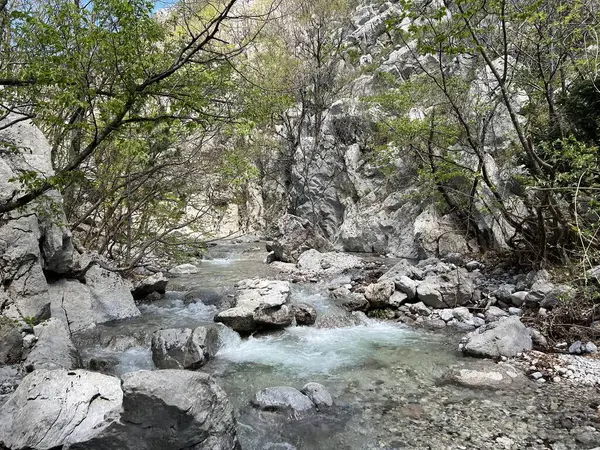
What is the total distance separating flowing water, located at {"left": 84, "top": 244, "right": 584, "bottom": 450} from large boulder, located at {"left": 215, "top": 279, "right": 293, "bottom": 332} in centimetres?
26

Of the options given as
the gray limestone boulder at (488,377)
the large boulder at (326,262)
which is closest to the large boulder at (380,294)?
the gray limestone boulder at (488,377)

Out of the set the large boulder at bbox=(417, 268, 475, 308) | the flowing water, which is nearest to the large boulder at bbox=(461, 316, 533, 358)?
the flowing water

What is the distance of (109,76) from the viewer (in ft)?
15.3

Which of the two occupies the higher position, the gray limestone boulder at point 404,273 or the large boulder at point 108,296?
the large boulder at point 108,296

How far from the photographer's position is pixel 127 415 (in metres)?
3.65

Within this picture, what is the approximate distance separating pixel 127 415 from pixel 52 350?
268cm

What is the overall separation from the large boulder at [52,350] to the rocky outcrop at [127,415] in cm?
129

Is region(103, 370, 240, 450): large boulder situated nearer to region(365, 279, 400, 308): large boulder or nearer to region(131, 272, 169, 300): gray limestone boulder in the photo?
region(365, 279, 400, 308): large boulder

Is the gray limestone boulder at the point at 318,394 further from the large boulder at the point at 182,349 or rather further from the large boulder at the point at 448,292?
the large boulder at the point at 448,292

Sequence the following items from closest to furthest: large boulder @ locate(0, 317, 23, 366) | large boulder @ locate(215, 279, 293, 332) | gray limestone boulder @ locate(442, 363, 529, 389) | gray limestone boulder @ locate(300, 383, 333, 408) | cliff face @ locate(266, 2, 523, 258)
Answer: gray limestone boulder @ locate(300, 383, 333, 408), large boulder @ locate(0, 317, 23, 366), gray limestone boulder @ locate(442, 363, 529, 389), large boulder @ locate(215, 279, 293, 332), cliff face @ locate(266, 2, 523, 258)

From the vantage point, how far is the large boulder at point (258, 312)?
→ 26.4ft

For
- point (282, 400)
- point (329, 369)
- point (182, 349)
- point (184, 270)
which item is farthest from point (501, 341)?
point (184, 270)

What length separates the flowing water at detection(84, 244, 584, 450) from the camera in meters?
4.55

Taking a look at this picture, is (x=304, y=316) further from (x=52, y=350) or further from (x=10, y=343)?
(x=10, y=343)
